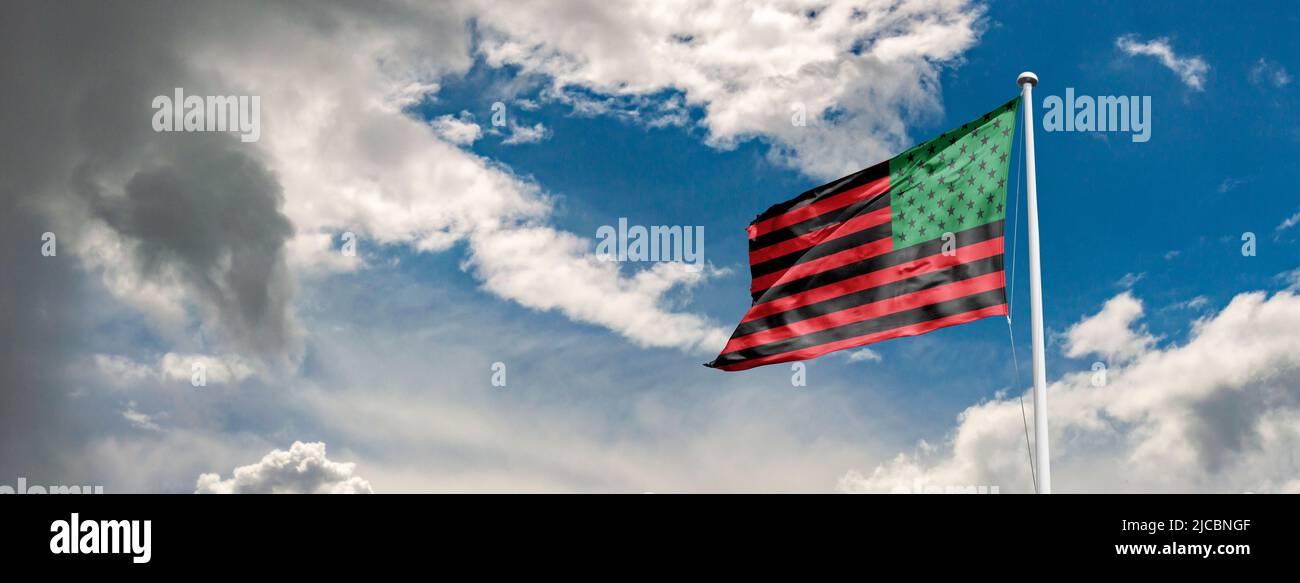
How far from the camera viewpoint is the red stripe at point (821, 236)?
1484cm

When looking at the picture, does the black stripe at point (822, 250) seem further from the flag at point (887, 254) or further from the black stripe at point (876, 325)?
the black stripe at point (876, 325)

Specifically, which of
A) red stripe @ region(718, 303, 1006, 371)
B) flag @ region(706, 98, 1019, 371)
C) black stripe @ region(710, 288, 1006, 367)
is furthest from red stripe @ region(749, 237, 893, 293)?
red stripe @ region(718, 303, 1006, 371)

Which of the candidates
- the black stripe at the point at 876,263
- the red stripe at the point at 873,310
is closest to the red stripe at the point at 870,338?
the red stripe at the point at 873,310

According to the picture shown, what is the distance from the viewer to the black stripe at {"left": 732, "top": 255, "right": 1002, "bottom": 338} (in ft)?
44.7

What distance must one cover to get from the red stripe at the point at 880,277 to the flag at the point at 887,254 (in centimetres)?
2

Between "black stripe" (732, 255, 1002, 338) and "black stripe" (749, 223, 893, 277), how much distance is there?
0.85 meters

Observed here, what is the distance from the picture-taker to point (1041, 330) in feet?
42.4

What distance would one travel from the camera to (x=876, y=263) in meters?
14.5

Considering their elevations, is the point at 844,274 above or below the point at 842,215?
below

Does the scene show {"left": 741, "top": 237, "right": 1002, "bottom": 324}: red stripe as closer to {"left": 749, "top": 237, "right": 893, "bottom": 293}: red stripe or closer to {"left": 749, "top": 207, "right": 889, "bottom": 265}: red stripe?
{"left": 749, "top": 237, "right": 893, "bottom": 293}: red stripe
